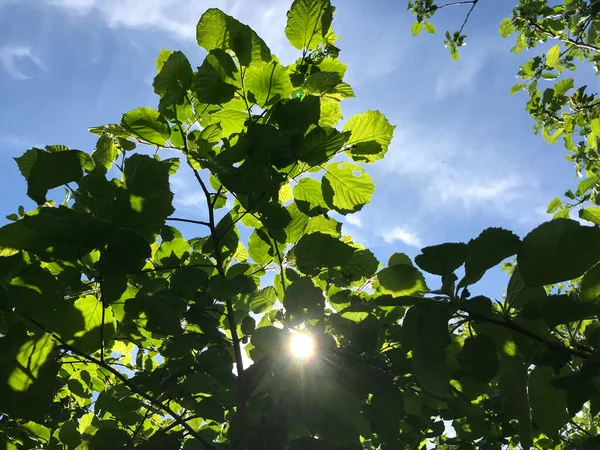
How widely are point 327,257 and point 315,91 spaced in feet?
1.61

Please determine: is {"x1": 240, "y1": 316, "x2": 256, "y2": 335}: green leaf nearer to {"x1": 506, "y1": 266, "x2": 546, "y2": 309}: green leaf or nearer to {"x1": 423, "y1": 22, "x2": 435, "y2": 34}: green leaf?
{"x1": 506, "y1": 266, "x2": 546, "y2": 309}: green leaf

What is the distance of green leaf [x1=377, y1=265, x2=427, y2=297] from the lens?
102 centimetres

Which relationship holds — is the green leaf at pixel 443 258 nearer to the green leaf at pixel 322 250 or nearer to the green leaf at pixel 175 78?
the green leaf at pixel 322 250

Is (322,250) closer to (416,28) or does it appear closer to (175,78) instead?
(175,78)

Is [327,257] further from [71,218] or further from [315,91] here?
[71,218]

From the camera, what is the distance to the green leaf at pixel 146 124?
1274 millimetres

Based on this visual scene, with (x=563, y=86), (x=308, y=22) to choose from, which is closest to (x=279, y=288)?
(x=308, y=22)

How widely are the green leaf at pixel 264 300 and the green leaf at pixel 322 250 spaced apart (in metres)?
0.37

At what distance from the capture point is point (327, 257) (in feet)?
3.99

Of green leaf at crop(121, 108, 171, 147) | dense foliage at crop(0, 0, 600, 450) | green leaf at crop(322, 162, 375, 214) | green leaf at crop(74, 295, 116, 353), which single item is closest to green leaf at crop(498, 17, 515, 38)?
dense foliage at crop(0, 0, 600, 450)

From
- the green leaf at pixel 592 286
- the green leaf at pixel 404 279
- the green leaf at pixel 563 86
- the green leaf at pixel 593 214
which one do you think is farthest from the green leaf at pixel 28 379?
the green leaf at pixel 563 86

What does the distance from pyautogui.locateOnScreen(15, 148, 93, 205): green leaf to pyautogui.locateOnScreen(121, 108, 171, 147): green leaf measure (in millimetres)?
241

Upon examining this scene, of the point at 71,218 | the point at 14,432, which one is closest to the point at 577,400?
the point at 71,218

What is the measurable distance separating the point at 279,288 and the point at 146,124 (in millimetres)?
706
